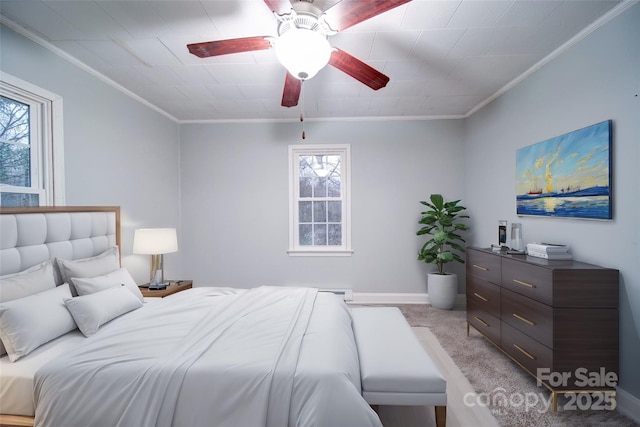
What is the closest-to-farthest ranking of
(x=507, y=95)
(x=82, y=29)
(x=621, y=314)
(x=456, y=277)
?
1. (x=621, y=314)
2. (x=82, y=29)
3. (x=507, y=95)
4. (x=456, y=277)

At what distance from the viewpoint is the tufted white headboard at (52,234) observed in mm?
1887

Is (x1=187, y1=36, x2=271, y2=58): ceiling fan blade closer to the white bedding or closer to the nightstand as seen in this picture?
the white bedding

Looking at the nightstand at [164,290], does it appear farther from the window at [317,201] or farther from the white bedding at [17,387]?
the window at [317,201]

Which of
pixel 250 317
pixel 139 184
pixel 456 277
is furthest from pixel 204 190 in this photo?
pixel 456 277

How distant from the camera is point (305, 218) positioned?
4363 mm

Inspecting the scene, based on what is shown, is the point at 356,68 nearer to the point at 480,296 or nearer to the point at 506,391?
the point at 480,296

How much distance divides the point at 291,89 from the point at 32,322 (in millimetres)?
2209

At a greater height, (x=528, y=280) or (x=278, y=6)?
(x=278, y=6)

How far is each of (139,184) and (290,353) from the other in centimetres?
295

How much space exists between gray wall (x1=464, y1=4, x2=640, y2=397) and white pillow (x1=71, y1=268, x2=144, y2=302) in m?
3.59

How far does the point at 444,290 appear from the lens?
3.88 metres

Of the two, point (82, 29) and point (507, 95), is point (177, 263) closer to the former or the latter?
point (82, 29)

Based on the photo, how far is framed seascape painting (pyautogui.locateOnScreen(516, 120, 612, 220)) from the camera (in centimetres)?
203

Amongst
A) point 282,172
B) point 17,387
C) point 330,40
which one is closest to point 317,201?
point 282,172
